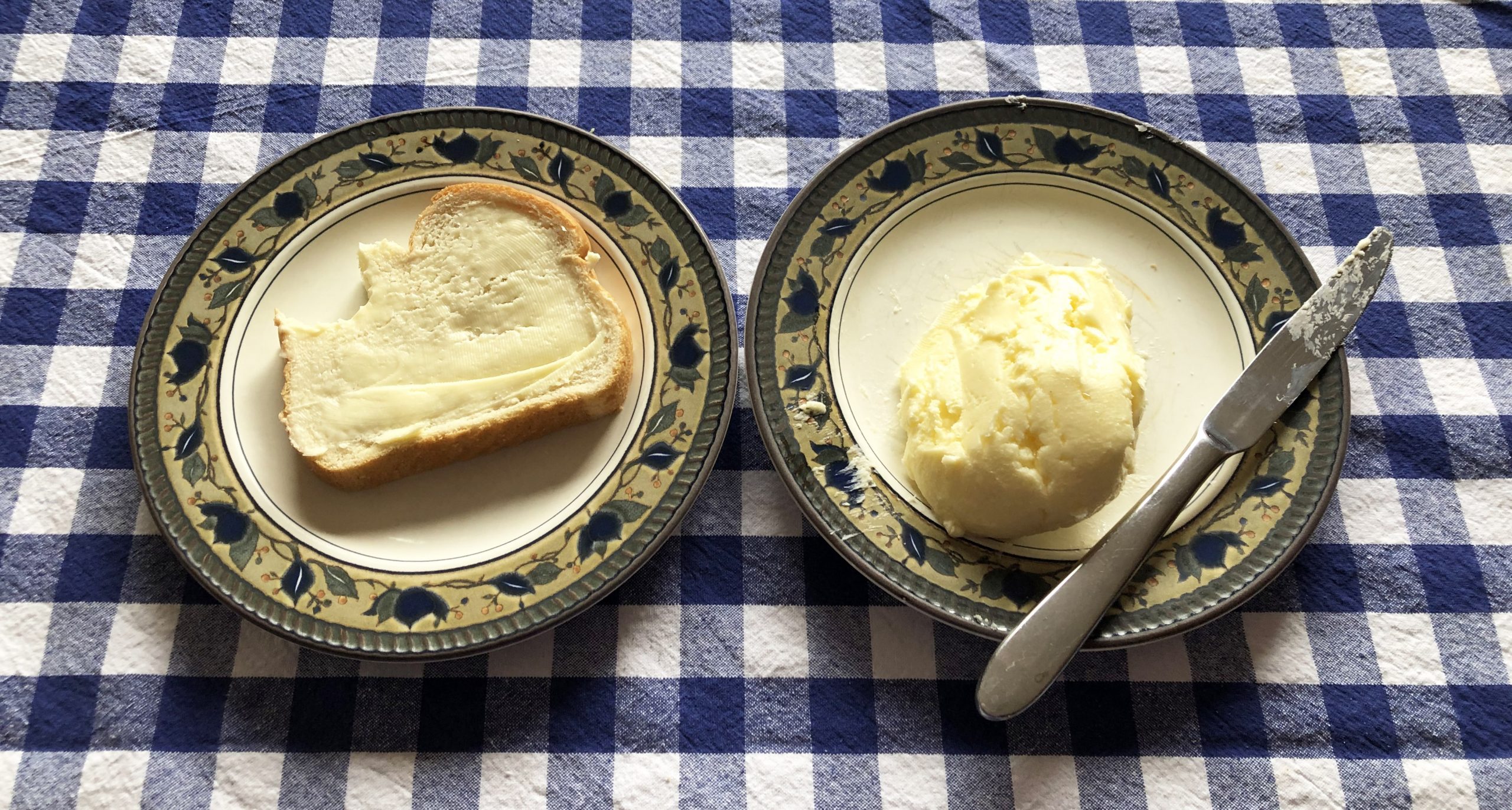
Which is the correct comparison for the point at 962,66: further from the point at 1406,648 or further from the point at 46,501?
the point at 46,501

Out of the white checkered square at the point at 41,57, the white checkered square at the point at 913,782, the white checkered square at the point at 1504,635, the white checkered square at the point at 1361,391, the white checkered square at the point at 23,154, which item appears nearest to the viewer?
the white checkered square at the point at 913,782

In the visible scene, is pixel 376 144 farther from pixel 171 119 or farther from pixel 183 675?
pixel 183 675

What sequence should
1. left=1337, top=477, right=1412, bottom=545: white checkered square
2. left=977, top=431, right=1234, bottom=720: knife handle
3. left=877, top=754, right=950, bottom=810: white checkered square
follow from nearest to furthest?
left=977, top=431, right=1234, bottom=720: knife handle, left=877, top=754, right=950, bottom=810: white checkered square, left=1337, top=477, right=1412, bottom=545: white checkered square

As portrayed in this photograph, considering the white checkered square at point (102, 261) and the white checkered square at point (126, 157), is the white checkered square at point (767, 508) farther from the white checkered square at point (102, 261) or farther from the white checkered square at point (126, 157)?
the white checkered square at point (126, 157)

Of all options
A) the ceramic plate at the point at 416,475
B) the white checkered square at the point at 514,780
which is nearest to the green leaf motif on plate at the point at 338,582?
the ceramic plate at the point at 416,475

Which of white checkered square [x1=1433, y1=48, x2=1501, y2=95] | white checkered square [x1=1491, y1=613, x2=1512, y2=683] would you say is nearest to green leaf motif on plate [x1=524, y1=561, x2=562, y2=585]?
white checkered square [x1=1491, y1=613, x2=1512, y2=683]

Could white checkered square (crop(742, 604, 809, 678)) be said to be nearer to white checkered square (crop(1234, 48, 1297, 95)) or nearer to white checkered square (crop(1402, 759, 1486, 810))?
white checkered square (crop(1402, 759, 1486, 810))

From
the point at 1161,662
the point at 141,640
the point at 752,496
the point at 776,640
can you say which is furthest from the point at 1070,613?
the point at 141,640
